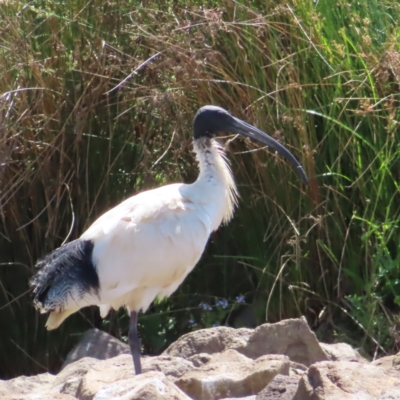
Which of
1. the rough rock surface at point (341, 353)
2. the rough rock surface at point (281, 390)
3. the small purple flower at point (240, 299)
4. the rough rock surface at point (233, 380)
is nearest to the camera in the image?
the rough rock surface at point (281, 390)

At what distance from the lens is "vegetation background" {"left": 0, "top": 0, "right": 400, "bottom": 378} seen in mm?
5160

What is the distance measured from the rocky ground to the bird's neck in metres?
0.75

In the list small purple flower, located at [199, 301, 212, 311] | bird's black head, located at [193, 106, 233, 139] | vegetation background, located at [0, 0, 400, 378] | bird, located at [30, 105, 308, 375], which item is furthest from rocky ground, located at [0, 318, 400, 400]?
bird's black head, located at [193, 106, 233, 139]

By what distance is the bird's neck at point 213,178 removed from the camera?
4918 mm

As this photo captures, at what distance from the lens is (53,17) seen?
5.54 metres

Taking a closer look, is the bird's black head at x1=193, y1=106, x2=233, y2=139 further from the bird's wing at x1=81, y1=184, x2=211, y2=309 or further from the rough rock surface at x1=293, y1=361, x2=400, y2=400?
the rough rock surface at x1=293, y1=361, x2=400, y2=400

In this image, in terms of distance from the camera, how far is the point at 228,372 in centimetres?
379

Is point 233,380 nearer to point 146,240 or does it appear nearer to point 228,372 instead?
point 228,372

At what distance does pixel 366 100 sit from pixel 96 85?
5.51 ft

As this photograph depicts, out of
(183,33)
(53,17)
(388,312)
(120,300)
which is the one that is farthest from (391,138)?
(53,17)

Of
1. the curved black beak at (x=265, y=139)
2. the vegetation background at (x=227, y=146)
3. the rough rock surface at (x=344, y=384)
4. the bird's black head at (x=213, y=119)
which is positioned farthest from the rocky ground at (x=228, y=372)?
the bird's black head at (x=213, y=119)

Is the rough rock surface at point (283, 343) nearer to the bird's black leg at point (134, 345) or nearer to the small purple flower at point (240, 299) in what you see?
the bird's black leg at point (134, 345)

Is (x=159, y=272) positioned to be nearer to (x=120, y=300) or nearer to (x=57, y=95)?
(x=120, y=300)

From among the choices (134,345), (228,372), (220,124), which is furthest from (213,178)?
(228,372)
